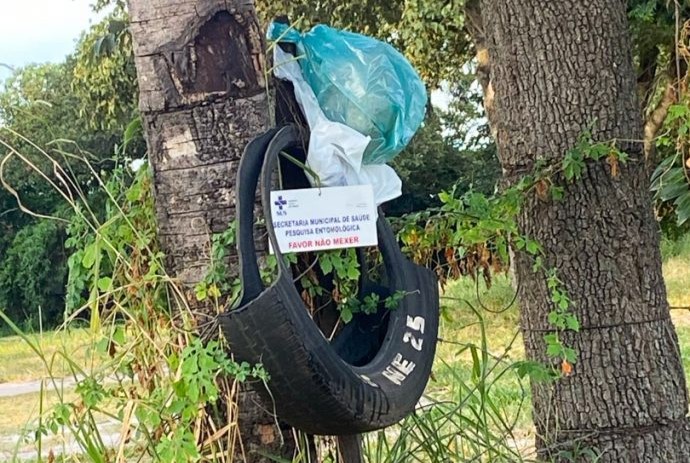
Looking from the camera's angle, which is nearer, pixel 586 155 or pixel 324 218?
pixel 324 218

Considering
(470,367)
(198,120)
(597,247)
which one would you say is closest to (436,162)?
(470,367)

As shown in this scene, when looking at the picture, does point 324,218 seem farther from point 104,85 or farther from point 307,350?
point 104,85

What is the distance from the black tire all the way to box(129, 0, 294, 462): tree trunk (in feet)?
0.33

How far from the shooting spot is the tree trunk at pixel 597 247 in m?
2.78

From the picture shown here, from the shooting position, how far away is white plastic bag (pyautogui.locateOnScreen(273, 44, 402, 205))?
1.93m

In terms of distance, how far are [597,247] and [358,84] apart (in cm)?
106

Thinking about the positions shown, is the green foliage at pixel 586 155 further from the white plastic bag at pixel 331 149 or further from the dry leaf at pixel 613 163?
the white plastic bag at pixel 331 149

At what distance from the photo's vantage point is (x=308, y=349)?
1.66 metres

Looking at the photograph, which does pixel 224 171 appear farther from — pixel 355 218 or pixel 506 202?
pixel 506 202

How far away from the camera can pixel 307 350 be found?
1657 millimetres

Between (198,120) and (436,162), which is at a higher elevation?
(436,162)

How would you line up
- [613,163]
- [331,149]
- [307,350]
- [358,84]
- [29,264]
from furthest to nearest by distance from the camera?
1. [29,264]
2. [613,163]
3. [358,84]
4. [331,149]
5. [307,350]

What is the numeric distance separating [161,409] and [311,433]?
0.30 metres

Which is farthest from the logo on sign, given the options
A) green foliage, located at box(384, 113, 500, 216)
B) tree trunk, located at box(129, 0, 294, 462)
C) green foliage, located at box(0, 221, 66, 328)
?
green foliage, located at box(384, 113, 500, 216)
